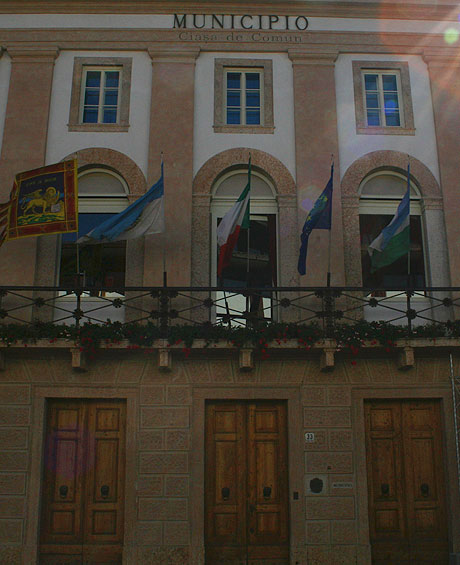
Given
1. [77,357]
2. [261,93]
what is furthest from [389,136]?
[77,357]

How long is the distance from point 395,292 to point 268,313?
2909mm

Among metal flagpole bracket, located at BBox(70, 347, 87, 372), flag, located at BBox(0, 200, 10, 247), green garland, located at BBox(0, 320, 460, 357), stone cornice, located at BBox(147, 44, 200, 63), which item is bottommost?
metal flagpole bracket, located at BBox(70, 347, 87, 372)

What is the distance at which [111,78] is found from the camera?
1600cm

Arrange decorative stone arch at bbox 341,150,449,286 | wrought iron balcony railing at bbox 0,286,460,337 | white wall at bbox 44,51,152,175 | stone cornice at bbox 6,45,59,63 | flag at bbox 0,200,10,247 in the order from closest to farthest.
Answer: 1. wrought iron balcony railing at bbox 0,286,460,337
2. flag at bbox 0,200,10,247
3. decorative stone arch at bbox 341,150,449,286
4. white wall at bbox 44,51,152,175
5. stone cornice at bbox 6,45,59,63

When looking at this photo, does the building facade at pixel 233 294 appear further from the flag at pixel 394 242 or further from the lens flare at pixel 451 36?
the flag at pixel 394 242

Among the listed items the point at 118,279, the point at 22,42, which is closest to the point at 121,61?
the point at 22,42

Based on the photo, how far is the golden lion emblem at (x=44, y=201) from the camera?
13719mm

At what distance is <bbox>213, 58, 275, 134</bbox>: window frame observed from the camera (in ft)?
50.9

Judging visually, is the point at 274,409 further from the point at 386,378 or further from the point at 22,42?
the point at 22,42

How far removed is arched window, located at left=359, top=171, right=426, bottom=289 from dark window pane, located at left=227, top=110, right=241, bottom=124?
3.33 m

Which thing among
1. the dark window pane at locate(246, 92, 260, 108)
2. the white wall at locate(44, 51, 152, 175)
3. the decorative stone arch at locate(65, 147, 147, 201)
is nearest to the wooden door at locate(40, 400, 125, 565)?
the decorative stone arch at locate(65, 147, 147, 201)

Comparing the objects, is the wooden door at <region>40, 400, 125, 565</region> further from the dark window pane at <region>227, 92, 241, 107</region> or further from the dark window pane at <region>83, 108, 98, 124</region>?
the dark window pane at <region>227, 92, 241, 107</region>

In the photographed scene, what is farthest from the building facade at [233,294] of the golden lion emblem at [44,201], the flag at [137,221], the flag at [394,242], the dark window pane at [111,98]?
the golden lion emblem at [44,201]

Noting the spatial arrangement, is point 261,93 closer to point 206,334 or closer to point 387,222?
point 387,222
